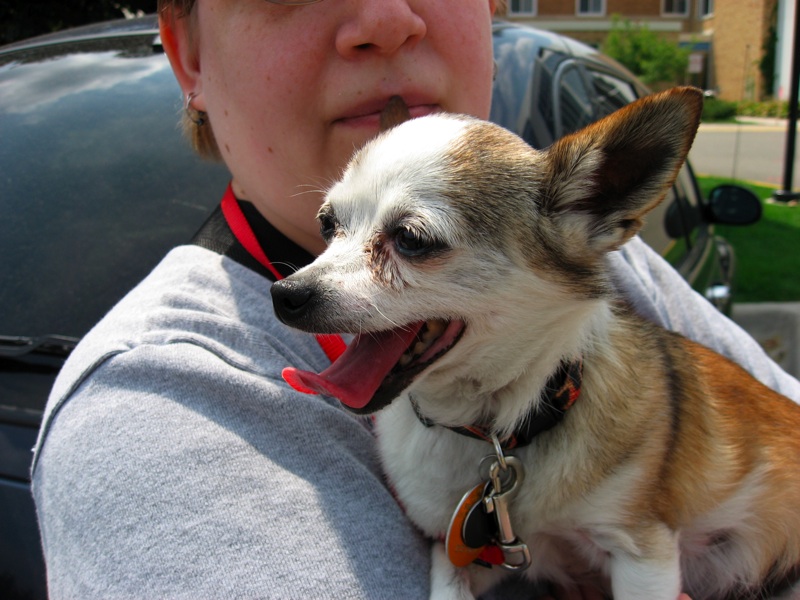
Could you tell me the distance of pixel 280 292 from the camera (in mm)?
1455

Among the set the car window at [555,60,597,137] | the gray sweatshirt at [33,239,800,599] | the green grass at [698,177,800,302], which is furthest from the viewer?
the green grass at [698,177,800,302]

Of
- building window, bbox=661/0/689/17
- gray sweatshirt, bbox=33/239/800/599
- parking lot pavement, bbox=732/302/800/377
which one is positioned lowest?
parking lot pavement, bbox=732/302/800/377

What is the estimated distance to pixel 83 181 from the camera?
8.44 ft

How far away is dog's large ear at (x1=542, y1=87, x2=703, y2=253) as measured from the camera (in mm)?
1427

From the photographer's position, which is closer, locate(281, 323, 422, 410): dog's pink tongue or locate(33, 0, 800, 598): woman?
locate(33, 0, 800, 598): woman

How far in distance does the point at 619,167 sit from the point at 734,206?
333cm

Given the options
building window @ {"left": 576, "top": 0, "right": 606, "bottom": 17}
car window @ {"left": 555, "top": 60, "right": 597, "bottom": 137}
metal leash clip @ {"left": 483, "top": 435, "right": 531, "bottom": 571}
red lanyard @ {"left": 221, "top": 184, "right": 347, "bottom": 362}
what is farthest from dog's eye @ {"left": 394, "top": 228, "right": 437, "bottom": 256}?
building window @ {"left": 576, "top": 0, "right": 606, "bottom": 17}

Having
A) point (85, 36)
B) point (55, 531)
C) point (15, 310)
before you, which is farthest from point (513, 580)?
point (85, 36)

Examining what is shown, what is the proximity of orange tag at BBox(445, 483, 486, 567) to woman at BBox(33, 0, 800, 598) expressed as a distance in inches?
3.5

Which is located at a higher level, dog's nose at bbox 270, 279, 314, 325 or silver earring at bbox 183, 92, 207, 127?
silver earring at bbox 183, 92, 207, 127

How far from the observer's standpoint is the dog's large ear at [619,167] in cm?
143

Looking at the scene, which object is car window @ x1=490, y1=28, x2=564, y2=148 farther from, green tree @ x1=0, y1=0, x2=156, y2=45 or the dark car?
green tree @ x1=0, y1=0, x2=156, y2=45

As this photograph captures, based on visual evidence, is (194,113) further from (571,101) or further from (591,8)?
(591,8)

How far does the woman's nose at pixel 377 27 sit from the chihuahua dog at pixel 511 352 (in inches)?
8.1
